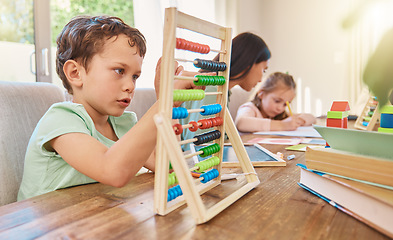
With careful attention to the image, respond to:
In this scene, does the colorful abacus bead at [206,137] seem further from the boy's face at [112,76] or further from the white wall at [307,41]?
the white wall at [307,41]

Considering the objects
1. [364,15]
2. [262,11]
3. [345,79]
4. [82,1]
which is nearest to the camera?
[364,15]

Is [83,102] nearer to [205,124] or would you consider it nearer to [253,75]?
[205,124]

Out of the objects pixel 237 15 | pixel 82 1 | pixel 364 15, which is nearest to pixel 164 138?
pixel 364 15

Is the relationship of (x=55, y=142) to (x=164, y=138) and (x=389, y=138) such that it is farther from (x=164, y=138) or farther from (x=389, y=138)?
(x=389, y=138)

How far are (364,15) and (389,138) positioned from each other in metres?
0.28

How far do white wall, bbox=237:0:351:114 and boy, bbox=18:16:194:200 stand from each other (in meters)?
3.82

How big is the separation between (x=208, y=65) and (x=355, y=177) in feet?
1.08

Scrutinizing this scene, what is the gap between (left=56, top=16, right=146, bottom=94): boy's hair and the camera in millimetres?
840

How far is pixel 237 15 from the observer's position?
4332mm

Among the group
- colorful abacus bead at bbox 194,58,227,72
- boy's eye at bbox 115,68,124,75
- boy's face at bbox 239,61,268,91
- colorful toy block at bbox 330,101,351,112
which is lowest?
colorful toy block at bbox 330,101,351,112

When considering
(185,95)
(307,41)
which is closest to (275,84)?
(185,95)

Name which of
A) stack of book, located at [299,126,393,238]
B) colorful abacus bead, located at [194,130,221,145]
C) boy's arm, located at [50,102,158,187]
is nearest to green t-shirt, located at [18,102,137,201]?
boy's arm, located at [50,102,158,187]

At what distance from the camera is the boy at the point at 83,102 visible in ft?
2.27

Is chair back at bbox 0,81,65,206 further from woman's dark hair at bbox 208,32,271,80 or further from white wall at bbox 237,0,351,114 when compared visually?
white wall at bbox 237,0,351,114
